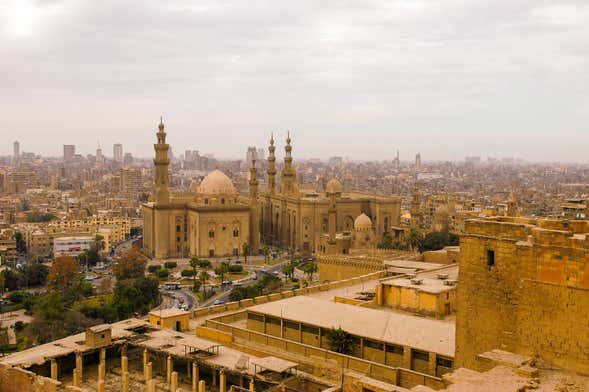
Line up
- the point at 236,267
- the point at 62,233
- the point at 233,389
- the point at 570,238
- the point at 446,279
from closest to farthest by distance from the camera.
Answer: the point at 570,238 → the point at 233,389 → the point at 446,279 → the point at 236,267 → the point at 62,233

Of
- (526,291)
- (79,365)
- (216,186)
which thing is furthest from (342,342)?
(216,186)

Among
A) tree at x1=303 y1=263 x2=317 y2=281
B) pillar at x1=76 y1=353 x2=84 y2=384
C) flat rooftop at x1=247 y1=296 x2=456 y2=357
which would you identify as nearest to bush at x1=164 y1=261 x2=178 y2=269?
tree at x1=303 y1=263 x2=317 y2=281

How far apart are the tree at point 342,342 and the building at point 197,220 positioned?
3759 cm

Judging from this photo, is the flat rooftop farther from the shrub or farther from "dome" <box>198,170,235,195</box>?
"dome" <box>198,170,235,195</box>

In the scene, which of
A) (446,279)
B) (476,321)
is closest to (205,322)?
(446,279)

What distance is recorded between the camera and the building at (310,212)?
5847 centimetres

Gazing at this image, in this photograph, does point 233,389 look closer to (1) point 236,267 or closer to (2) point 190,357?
(2) point 190,357

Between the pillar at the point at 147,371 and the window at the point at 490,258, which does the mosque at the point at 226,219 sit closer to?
the pillar at the point at 147,371

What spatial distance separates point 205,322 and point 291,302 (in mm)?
2848

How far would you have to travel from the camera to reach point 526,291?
10383mm

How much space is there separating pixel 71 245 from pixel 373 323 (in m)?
46.7

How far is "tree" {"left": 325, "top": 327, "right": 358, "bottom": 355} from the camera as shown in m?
17.2

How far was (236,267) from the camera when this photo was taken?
157 ft

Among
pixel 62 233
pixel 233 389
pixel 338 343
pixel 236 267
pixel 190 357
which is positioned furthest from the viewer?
pixel 62 233
